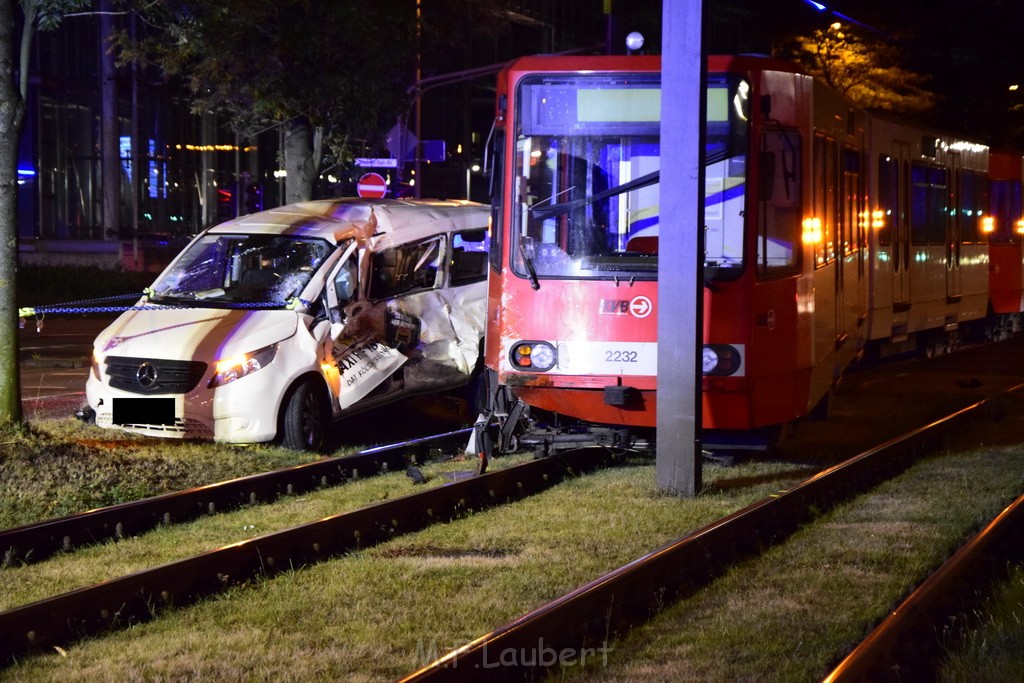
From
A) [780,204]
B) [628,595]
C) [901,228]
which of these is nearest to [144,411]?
[780,204]

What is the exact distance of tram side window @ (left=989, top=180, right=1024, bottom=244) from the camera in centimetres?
2227

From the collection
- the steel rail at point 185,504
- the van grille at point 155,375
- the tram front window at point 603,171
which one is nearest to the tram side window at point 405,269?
the steel rail at point 185,504

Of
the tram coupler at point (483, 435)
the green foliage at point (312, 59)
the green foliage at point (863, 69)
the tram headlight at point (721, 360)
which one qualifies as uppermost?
the green foliage at point (863, 69)

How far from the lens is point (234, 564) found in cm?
752

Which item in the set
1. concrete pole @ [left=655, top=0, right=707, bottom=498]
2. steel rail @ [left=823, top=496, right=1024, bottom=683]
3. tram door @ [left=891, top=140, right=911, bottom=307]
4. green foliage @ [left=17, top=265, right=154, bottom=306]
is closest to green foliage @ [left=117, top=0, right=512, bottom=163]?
tram door @ [left=891, top=140, right=911, bottom=307]

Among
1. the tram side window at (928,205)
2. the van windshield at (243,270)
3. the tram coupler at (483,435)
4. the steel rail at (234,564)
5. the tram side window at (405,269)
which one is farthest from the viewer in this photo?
the tram side window at (928,205)

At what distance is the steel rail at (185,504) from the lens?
835 cm

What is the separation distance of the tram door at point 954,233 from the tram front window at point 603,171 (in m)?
9.77

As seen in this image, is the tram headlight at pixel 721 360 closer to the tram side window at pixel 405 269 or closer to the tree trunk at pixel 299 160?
the tram side window at pixel 405 269

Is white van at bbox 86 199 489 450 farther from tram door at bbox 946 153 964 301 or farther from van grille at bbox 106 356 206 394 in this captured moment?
tram door at bbox 946 153 964 301

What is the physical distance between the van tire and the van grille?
0.81 meters

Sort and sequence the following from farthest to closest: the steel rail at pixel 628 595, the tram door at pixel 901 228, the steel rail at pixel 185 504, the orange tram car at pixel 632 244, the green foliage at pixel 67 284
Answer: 1. the green foliage at pixel 67 284
2. the tram door at pixel 901 228
3. the orange tram car at pixel 632 244
4. the steel rail at pixel 185 504
5. the steel rail at pixel 628 595

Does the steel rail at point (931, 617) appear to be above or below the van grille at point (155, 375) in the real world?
below

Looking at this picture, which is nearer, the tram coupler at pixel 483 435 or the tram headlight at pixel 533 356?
the tram headlight at pixel 533 356
